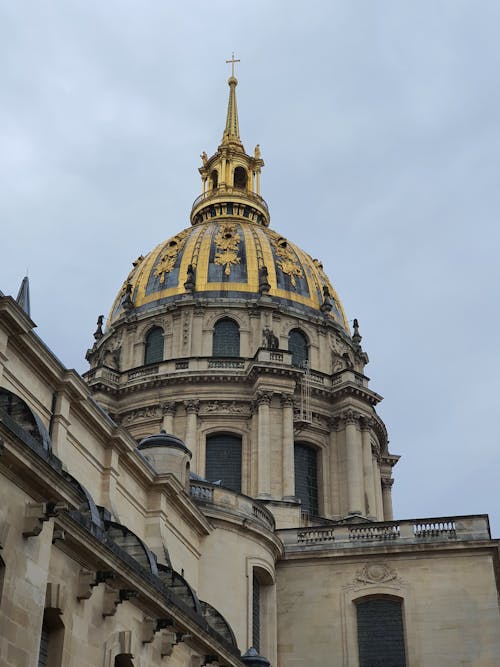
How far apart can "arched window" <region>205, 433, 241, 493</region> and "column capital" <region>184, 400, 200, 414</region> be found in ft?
5.61

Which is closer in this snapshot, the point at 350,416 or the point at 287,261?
the point at 350,416

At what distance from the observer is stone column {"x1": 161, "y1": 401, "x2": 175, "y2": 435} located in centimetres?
5166

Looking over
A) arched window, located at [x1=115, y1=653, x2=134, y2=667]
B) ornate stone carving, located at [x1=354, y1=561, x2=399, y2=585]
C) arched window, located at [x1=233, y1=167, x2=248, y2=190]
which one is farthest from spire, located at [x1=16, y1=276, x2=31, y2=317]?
arched window, located at [x1=233, y1=167, x2=248, y2=190]

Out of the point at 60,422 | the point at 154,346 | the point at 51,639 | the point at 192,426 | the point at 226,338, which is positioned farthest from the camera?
the point at 154,346

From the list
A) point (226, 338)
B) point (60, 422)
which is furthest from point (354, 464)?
point (60, 422)

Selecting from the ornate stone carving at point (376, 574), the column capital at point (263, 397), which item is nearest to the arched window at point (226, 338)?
the column capital at point (263, 397)

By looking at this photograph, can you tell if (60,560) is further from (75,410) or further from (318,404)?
(318,404)

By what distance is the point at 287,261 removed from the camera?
60.8m

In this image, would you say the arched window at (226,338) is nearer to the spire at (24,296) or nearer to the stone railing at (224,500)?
the stone railing at (224,500)

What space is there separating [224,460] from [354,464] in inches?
276

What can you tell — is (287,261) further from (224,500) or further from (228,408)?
(224,500)

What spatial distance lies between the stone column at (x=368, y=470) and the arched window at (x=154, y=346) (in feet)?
40.8

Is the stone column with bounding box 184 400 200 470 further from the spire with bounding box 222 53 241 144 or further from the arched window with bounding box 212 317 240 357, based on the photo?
the spire with bounding box 222 53 241 144

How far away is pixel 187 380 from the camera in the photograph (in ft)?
173
